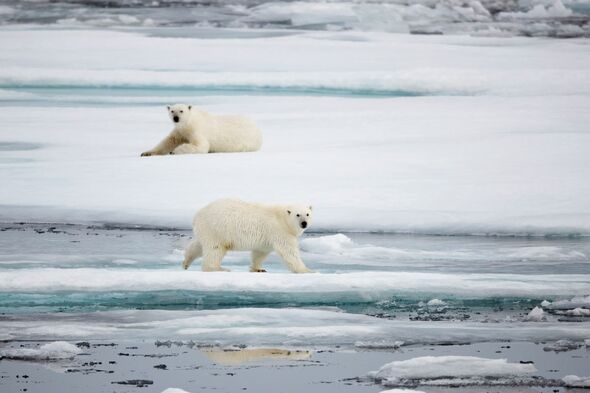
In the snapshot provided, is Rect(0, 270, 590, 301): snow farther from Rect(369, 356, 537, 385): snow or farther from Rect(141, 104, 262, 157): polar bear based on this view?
Rect(141, 104, 262, 157): polar bear

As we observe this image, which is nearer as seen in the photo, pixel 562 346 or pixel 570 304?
pixel 562 346

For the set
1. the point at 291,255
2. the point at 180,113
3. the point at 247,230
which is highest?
the point at 180,113

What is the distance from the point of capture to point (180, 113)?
8969 millimetres

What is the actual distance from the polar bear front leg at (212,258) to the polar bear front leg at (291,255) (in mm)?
272

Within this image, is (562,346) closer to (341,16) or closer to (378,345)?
(378,345)

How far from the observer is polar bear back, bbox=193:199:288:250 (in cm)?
620

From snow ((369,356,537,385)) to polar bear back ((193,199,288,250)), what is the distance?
165 centimetres

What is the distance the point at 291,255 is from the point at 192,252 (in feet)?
1.66

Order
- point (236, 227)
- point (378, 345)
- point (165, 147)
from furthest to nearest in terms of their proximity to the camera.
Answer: point (165, 147) < point (236, 227) < point (378, 345)

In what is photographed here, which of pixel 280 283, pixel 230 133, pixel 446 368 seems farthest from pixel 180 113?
pixel 446 368

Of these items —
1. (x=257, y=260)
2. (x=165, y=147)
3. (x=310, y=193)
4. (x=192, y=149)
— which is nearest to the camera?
(x=257, y=260)

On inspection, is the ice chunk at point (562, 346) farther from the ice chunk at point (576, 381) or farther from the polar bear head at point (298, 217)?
the polar bear head at point (298, 217)

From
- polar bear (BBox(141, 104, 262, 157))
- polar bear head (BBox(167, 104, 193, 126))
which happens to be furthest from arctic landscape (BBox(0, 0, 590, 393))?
polar bear head (BBox(167, 104, 193, 126))

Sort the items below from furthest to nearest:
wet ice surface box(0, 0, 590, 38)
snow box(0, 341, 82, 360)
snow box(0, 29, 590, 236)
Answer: wet ice surface box(0, 0, 590, 38) < snow box(0, 29, 590, 236) < snow box(0, 341, 82, 360)
